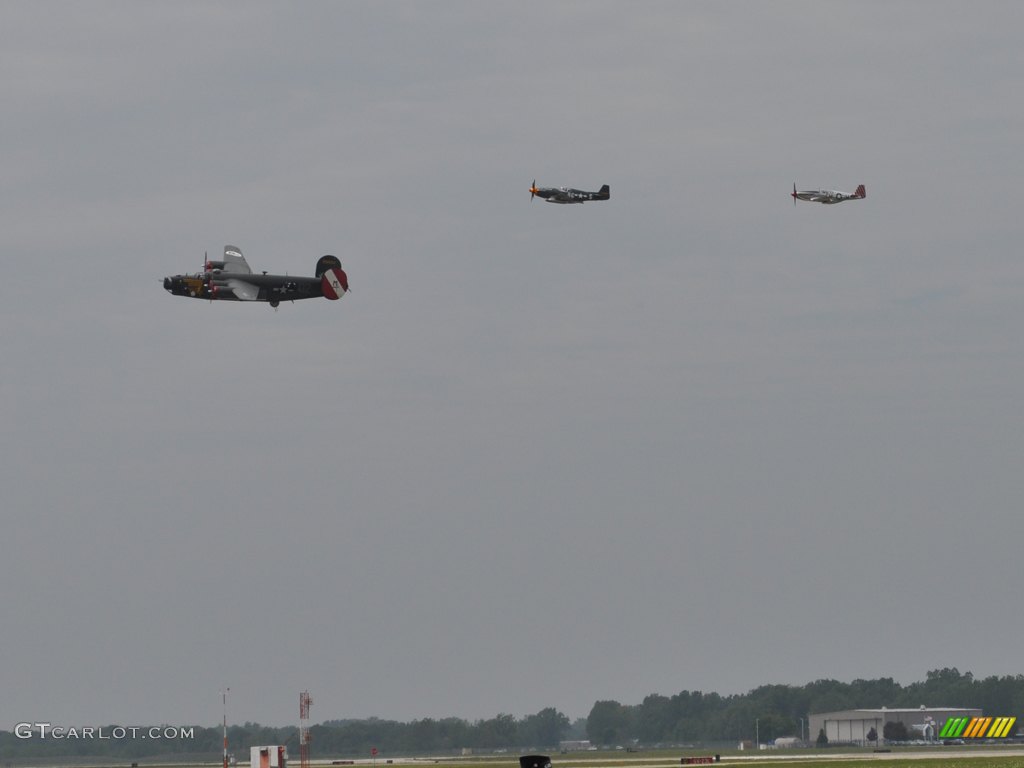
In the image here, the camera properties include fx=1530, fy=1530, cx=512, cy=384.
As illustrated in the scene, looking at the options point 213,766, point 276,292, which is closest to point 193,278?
point 276,292

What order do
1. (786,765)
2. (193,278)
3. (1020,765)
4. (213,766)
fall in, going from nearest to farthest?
(1020,765) → (193,278) → (786,765) → (213,766)

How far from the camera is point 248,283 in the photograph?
119m

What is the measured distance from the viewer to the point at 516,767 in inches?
5807

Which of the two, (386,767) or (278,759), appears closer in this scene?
(278,759)

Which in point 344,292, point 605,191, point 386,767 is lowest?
point 386,767

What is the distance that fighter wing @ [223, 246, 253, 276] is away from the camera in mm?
119125

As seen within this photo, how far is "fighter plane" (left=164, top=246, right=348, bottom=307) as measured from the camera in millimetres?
117375

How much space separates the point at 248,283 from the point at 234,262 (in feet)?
7.00

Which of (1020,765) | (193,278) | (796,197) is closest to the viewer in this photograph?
(1020,765)

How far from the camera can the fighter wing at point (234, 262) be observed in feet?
391

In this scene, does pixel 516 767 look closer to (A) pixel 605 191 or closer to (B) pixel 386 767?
(B) pixel 386 767

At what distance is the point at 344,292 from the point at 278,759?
1422 inches

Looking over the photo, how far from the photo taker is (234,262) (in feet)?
392

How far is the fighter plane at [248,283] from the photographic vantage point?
385 feet
